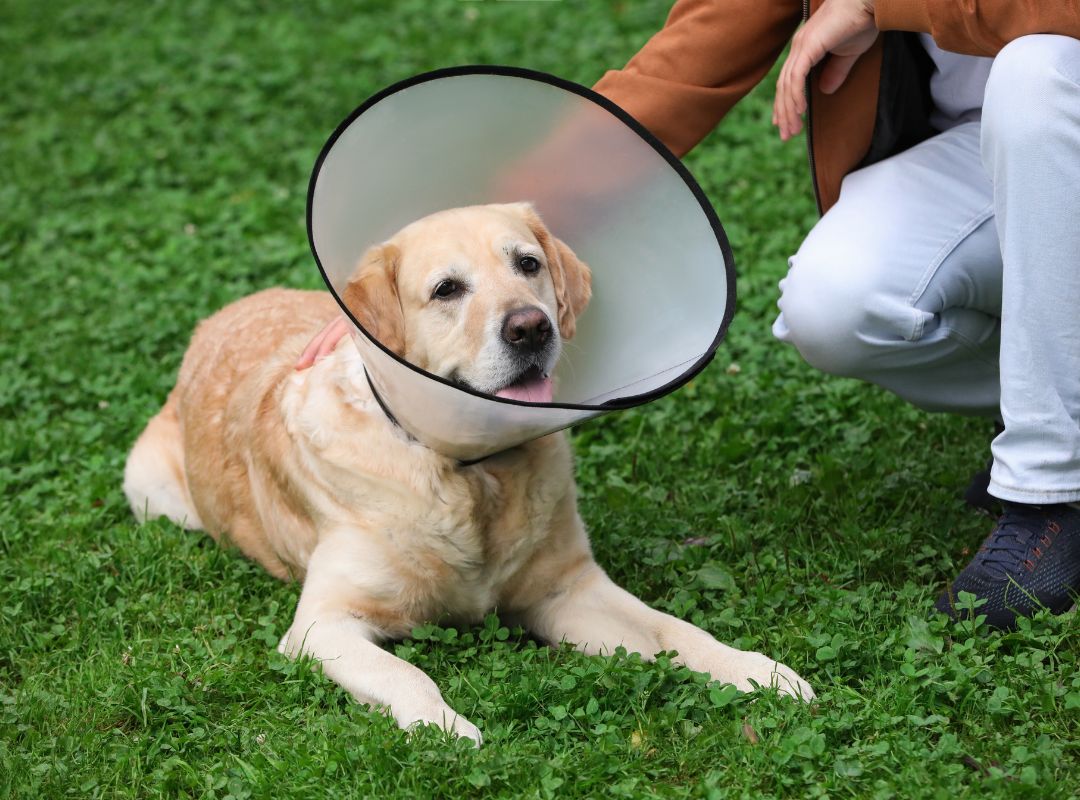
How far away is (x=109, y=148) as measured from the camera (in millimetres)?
7441

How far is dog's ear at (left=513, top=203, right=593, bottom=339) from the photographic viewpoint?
324 cm

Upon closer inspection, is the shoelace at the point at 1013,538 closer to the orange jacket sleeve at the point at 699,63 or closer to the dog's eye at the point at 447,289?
the orange jacket sleeve at the point at 699,63

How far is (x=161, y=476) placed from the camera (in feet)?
13.4

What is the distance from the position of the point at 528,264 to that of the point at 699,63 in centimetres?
75

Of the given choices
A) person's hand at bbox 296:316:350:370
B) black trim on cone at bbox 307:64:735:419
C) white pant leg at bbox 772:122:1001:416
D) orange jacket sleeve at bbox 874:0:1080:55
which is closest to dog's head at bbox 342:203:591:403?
black trim on cone at bbox 307:64:735:419

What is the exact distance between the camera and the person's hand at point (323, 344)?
11.4 ft

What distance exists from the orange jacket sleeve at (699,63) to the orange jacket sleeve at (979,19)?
495mm

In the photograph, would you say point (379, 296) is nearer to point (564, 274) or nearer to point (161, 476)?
point (564, 274)

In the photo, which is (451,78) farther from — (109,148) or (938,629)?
(109,148)

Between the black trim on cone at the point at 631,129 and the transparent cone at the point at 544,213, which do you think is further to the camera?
the transparent cone at the point at 544,213

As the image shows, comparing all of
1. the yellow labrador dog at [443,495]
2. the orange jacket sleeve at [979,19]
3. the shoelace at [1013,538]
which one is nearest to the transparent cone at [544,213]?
the yellow labrador dog at [443,495]

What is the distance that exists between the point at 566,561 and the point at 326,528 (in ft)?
2.06

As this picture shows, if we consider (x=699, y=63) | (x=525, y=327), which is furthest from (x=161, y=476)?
(x=699, y=63)

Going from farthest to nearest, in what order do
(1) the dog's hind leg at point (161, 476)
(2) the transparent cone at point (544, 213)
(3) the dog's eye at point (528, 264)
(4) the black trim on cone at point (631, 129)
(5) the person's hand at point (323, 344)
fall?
(1) the dog's hind leg at point (161, 476) → (5) the person's hand at point (323, 344) → (3) the dog's eye at point (528, 264) → (2) the transparent cone at point (544, 213) → (4) the black trim on cone at point (631, 129)
